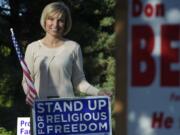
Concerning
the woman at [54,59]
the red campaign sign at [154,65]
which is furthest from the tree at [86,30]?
the red campaign sign at [154,65]

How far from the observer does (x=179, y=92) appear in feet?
10.5

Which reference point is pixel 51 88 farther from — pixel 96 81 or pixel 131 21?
pixel 96 81

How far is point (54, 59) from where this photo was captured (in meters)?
5.73

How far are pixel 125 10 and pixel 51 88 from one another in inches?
103

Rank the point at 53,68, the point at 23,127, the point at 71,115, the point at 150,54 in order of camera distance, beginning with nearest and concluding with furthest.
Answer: the point at 150,54, the point at 71,115, the point at 53,68, the point at 23,127

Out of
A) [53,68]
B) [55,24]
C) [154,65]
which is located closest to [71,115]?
[53,68]

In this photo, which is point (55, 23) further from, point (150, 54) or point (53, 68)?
point (150, 54)

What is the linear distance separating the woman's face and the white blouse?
0.11 m

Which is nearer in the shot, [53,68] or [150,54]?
[150,54]

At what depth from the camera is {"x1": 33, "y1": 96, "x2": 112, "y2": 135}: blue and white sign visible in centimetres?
553

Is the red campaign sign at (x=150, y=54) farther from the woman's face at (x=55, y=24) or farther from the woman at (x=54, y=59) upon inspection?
the woman's face at (x=55, y=24)

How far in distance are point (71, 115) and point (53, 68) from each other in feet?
1.26

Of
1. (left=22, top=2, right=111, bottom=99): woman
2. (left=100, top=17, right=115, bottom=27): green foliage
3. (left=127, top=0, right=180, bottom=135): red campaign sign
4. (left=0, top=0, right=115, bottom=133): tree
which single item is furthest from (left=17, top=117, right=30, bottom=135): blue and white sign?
(left=100, top=17, right=115, bottom=27): green foliage

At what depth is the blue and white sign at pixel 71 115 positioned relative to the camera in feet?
18.1
